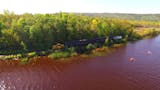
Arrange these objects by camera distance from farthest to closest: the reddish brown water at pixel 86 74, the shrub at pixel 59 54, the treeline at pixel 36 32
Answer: the treeline at pixel 36 32 → the shrub at pixel 59 54 → the reddish brown water at pixel 86 74

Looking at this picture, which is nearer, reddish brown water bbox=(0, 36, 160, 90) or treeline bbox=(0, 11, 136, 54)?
reddish brown water bbox=(0, 36, 160, 90)

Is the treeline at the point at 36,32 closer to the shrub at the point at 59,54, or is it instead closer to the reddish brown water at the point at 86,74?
the shrub at the point at 59,54

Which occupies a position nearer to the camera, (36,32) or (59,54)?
(59,54)

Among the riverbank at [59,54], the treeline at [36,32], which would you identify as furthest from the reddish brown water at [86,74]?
the treeline at [36,32]

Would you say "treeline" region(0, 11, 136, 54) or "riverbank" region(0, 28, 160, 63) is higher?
"treeline" region(0, 11, 136, 54)

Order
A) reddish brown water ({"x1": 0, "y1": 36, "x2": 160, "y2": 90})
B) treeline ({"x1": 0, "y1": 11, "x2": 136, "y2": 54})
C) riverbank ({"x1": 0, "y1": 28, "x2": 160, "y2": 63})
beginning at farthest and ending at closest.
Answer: treeline ({"x1": 0, "y1": 11, "x2": 136, "y2": 54}) → riverbank ({"x1": 0, "y1": 28, "x2": 160, "y2": 63}) → reddish brown water ({"x1": 0, "y1": 36, "x2": 160, "y2": 90})

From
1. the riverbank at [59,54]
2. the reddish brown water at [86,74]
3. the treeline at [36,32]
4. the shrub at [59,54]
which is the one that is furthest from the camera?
the treeline at [36,32]

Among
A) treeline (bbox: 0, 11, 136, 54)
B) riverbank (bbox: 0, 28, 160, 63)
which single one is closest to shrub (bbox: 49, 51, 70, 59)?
riverbank (bbox: 0, 28, 160, 63)

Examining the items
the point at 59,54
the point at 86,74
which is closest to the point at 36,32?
the point at 59,54

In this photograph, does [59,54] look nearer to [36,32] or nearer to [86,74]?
[36,32]

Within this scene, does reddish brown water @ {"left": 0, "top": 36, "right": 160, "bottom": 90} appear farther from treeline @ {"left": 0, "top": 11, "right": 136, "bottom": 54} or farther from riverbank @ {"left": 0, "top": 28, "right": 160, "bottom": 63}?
treeline @ {"left": 0, "top": 11, "right": 136, "bottom": 54}
